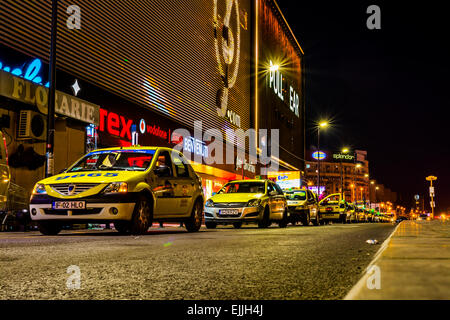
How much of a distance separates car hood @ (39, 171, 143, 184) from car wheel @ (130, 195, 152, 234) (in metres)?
0.51

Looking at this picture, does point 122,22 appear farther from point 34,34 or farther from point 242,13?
point 242,13

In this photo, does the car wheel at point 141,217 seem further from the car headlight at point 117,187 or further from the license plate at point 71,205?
the license plate at point 71,205

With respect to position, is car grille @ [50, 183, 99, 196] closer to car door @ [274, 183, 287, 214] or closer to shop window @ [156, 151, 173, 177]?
shop window @ [156, 151, 173, 177]

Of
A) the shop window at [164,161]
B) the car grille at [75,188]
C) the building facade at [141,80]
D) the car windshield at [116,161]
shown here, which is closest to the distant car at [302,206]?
the building facade at [141,80]

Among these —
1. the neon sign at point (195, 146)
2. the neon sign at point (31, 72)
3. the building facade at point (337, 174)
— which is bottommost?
the neon sign at point (195, 146)

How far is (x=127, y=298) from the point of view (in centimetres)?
259

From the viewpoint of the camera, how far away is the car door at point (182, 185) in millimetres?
11391

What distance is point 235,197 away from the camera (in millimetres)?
15383

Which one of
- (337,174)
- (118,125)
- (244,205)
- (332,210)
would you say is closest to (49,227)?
(244,205)

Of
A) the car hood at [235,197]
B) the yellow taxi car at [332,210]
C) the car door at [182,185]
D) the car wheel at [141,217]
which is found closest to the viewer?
the car wheel at [141,217]

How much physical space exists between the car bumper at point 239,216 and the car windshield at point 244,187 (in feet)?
3.98

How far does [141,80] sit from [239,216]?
12.5 meters

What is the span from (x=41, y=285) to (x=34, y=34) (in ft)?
53.1
